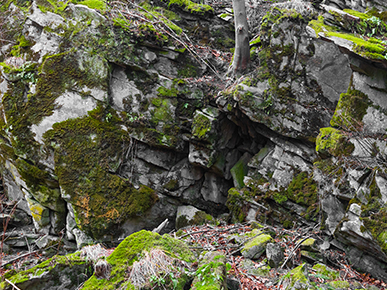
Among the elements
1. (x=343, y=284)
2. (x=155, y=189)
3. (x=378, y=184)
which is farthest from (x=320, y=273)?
(x=155, y=189)

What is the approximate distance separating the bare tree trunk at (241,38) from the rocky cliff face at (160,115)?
0.41 m

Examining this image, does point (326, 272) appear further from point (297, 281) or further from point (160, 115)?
point (160, 115)

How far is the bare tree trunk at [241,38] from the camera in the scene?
8.18 meters

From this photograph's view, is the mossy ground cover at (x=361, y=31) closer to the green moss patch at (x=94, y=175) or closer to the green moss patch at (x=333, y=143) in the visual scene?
the green moss patch at (x=333, y=143)

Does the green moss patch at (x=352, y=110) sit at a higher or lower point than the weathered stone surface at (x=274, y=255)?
higher

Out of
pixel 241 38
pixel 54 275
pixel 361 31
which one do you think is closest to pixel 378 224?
pixel 361 31

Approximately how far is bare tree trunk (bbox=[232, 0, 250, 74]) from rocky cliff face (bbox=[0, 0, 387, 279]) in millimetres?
414

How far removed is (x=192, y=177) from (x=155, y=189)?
126cm

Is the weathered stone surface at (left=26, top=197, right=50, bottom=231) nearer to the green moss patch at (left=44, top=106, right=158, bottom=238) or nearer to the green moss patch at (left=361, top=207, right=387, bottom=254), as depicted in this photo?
the green moss patch at (left=44, top=106, right=158, bottom=238)

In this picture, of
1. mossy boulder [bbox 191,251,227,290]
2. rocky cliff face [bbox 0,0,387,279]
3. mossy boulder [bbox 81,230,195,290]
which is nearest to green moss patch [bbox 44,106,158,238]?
rocky cliff face [bbox 0,0,387,279]

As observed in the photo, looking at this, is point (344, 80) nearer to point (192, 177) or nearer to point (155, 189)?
point (192, 177)

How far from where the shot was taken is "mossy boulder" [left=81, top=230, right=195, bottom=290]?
3.36 metres

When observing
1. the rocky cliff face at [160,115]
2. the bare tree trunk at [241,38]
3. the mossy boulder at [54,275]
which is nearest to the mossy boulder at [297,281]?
the rocky cliff face at [160,115]

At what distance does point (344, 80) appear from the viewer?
6891 mm
